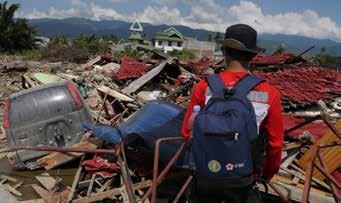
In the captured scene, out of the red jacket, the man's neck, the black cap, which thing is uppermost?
the black cap

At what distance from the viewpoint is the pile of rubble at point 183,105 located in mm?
5203

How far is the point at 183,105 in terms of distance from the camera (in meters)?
9.18

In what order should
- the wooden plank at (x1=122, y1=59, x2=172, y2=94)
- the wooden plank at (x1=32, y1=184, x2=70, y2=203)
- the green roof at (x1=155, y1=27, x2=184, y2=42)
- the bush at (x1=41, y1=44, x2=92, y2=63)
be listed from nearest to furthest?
the wooden plank at (x1=32, y1=184, x2=70, y2=203)
the wooden plank at (x1=122, y1=59, x2=172, y2=94)
the bush at (x1=41, y1=44, x2=92, y2=63)
the green roof at (x1=155, y1=27, x2=184, y2=42)

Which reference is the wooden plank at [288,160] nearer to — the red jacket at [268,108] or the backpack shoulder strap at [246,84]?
the red jacket at [268,108]

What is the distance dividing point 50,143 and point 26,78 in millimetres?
6159

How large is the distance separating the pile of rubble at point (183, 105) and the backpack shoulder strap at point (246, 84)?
127 centimetres

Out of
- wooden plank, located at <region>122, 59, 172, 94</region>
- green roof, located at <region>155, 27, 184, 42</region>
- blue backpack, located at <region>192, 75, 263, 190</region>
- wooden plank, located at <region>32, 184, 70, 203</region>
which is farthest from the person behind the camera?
green roof, located at <region>155, 27, 184, 42</region>

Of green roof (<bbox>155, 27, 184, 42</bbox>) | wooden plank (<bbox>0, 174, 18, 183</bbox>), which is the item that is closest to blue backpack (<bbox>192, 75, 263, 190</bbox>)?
wooden plank (<bbox>0, 174, 18, 183</bbox>)

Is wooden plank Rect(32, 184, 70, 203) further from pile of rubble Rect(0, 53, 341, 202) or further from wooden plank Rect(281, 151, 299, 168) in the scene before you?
wooden plank Rect(281, 151, 299, 168)

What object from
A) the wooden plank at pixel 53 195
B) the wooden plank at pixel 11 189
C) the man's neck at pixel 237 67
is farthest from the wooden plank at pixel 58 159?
the man's neck at pixel 237 67

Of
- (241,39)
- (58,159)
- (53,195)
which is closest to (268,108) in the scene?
(241,39)

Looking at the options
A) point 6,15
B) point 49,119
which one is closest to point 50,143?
point 49,119

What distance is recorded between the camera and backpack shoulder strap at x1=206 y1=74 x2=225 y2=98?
2729 millimetres

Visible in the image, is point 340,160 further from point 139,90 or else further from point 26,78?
point 26,78
